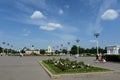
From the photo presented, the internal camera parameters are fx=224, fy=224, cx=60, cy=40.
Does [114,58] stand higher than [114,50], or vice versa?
[114,50]

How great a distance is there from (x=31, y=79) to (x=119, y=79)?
512 centimetres

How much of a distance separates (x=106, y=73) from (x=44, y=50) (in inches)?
5415

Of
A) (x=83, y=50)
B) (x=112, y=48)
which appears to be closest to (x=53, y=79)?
(x=112, y=48)

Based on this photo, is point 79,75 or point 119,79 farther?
point 79,75

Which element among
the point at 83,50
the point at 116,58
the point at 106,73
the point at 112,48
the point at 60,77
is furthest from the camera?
the point at 83,50

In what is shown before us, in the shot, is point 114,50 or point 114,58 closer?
point 114,58

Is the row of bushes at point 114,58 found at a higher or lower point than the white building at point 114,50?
lower

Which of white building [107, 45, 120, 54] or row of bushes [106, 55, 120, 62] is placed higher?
white building [107, 45, 120, 54]

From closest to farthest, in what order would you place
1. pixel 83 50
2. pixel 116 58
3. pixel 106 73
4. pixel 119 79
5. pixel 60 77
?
pixel 119 79
pixel 60 77
pixel 106 73
pixel 116 58
pixel 83 50

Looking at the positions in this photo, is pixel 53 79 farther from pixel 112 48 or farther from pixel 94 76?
pixel 112 48

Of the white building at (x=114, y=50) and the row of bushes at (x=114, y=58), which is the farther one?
the white building at (x=114, y=50)

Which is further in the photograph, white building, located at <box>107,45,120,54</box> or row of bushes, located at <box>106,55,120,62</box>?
white building, located at <box>107,45,120,54</box>

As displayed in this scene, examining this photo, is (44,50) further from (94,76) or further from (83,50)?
(94,76)

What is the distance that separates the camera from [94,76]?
14117 mm
